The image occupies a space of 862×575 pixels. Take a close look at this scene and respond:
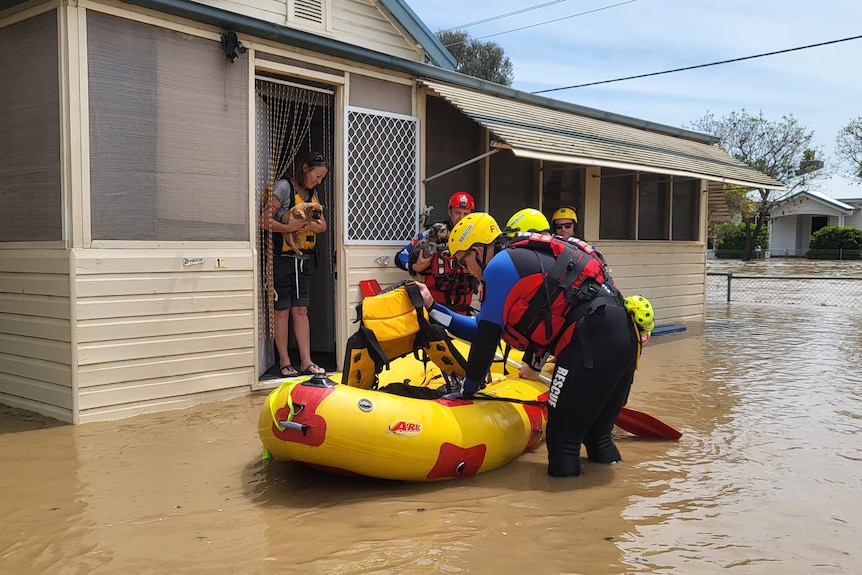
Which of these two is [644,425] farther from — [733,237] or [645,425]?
[733,237]

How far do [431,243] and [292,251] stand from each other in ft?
4.12

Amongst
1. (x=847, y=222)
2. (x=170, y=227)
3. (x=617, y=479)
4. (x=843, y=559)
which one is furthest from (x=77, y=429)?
(x=847, y=222)

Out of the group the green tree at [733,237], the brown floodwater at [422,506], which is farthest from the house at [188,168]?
the green tree at [733,237]

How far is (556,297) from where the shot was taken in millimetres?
4117

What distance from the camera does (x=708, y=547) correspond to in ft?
10.9

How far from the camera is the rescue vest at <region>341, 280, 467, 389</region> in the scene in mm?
4629

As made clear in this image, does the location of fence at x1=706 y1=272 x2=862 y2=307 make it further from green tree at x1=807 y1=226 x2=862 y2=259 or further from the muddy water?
Result: green tree at x1=807 y1=226 x2=862 y2=259

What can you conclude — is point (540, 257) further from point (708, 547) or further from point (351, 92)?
point (351, 92)

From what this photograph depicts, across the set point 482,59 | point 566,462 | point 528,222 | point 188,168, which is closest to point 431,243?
point 528,222

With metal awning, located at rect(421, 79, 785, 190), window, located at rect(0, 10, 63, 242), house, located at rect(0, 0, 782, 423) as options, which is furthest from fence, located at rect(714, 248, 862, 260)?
window, located at rect(0, 10, 63, 242)

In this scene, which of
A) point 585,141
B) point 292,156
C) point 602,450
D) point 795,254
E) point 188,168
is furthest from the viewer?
point 795,254

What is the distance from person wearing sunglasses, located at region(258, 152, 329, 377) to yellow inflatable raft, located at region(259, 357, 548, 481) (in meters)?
2.63

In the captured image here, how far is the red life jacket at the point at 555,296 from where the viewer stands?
4.11 meters

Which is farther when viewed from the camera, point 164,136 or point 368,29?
point 368,29
